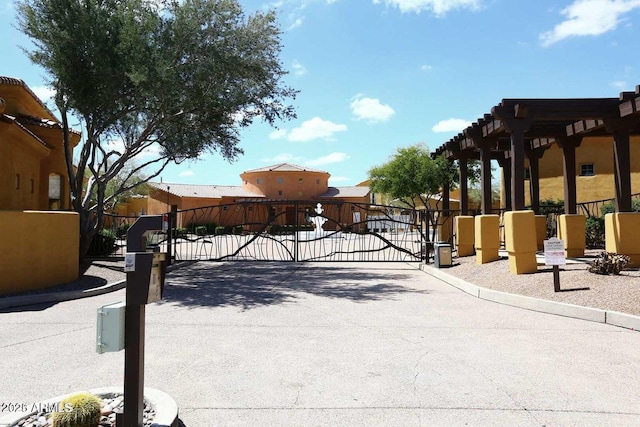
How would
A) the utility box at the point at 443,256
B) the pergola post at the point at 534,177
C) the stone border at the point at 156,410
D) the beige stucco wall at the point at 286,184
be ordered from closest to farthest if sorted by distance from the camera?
the stone border at the point at 156,410 < the utility box at the point at 443,256 < the pergola post at the point at 534,177 < the beige stucco wall at the point at 286,184

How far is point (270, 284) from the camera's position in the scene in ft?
39.4

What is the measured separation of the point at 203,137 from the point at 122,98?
12.0 ft

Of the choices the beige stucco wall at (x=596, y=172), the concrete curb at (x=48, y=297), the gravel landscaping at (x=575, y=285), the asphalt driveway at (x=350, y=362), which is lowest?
the asphalt driveway at (x=350, y=362)

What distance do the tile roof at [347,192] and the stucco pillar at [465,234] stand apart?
1474 inches

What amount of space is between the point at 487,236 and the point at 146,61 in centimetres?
1002

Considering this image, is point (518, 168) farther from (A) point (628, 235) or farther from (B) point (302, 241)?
(B) point (302, 241)

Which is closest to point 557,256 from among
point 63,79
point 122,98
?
point 122,98

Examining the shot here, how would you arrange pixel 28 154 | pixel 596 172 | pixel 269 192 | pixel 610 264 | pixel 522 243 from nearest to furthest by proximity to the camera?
1. pixel 610 264
2. pixel 522 243
3. pixel 28 154
4. pixel 596 172
5. pixel 269 192

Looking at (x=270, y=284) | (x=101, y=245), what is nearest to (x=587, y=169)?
(x=270, y=284)

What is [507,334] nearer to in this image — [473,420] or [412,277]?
[473,420]

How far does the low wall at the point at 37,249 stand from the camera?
9633 millimetres

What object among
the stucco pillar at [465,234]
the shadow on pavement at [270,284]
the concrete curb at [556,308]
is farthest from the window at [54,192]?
the concrete curb at [556,308]

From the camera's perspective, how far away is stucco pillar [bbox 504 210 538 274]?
10.4 meters

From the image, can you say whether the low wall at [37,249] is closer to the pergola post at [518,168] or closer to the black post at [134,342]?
the black post at [134,342]
